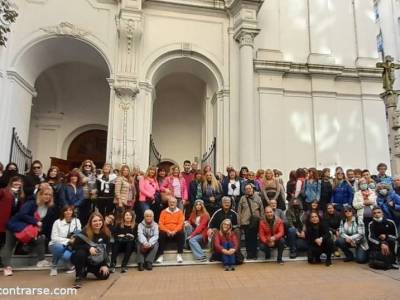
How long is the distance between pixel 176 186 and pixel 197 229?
120 cm

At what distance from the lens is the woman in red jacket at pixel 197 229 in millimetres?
7320

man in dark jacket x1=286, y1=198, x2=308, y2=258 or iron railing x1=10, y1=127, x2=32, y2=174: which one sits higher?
iron railing x1=10, y1=127, x2=32, y2=174

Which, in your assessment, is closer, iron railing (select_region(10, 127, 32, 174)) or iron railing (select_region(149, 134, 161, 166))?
iron railing (select_region(10, 127, 32, 174))

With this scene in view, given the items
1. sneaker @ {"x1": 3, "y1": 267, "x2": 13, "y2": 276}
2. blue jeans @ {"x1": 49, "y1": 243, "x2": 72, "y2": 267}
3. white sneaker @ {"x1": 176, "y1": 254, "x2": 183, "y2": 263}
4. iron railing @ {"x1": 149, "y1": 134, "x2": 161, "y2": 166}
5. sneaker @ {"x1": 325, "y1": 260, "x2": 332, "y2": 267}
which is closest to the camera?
sneaker @ {"x1": 3, "y1": 267, "x2": 13, "y2": 276}

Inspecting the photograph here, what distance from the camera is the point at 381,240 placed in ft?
→ 22.4

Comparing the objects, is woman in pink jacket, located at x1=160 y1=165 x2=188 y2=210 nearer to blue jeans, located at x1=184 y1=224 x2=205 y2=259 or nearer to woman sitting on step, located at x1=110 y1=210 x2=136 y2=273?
blue jeans, located at x1=184 y1=224 x2=205 y2=259

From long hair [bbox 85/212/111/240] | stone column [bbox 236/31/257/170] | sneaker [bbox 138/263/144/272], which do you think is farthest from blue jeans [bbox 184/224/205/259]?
stone column [bbox 236/31/257/170]

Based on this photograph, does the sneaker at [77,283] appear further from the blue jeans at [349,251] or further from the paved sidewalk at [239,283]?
the blue jeans at [349,251]

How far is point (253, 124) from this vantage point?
39.2 feet

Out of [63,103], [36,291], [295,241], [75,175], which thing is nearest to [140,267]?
[36,291]

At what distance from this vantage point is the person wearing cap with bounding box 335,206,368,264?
7.18 m

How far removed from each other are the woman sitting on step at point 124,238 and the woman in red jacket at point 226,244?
5.57 feet

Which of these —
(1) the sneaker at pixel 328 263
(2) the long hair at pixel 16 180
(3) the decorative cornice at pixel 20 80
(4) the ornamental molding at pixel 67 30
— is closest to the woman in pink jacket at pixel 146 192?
(2) the long hair at pixel 16 180

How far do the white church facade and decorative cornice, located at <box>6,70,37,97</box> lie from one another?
0.06m
